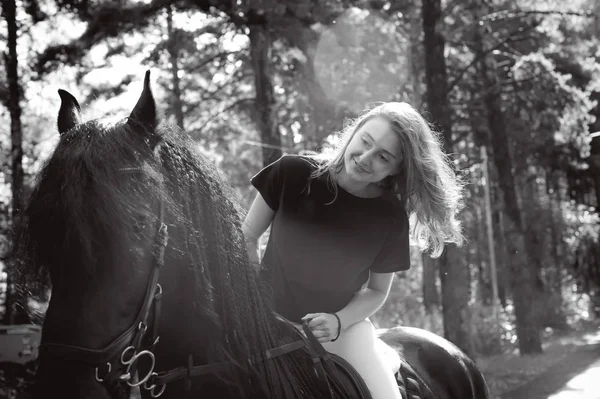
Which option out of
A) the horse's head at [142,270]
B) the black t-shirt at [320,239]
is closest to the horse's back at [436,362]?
the black t-shirt at [320,239]

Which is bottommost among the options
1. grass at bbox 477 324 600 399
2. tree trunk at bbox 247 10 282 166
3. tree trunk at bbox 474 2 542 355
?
grass at bbox 477 324 600 399

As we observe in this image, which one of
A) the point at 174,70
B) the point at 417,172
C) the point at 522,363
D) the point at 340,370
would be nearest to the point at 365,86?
the point at 174,70

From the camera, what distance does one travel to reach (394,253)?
2998 millimetres

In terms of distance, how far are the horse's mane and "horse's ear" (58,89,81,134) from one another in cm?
18

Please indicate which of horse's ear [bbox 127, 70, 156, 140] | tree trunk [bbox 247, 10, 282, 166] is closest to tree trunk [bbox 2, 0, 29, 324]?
tree trunk [bbox 247, 10, 282, 166]

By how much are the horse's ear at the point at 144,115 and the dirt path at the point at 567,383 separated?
9100 mm

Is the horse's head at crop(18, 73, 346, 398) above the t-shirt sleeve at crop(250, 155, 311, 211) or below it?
below

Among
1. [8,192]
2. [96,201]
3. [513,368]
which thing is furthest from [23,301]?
[513,368]

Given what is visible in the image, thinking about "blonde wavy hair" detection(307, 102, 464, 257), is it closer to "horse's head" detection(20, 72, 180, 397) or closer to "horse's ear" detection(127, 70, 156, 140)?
"horse's ear" detection(127, 70, 156, 140)

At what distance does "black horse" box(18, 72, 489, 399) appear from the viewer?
1761 mm

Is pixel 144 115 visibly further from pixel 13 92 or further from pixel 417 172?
pixel 13 92

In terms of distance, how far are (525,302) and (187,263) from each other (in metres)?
13.5

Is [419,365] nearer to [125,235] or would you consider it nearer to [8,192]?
[125,235]

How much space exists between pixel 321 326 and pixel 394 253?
59 cm
